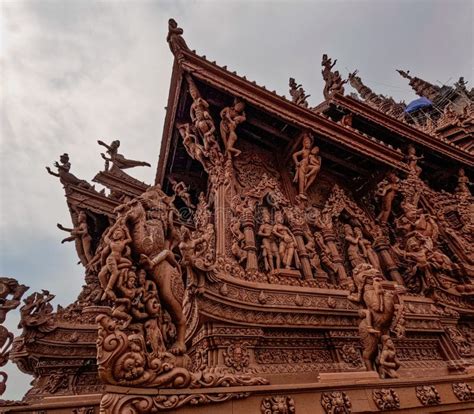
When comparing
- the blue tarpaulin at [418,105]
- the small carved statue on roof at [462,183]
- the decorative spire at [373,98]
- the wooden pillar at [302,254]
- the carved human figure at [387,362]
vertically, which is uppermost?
the decorative spire at [373,98]

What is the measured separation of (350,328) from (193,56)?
6.36m

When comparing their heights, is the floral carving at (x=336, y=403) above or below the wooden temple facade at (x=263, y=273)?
below

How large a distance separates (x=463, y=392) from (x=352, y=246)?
11.4 feet

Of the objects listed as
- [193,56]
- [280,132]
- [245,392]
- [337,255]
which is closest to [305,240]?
[337,255]

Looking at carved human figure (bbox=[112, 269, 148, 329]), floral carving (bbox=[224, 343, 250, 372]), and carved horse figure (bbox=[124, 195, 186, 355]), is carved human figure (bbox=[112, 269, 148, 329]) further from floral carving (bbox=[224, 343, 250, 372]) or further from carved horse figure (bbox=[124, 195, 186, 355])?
floral carving (bbox=[224, 343, 250, 372])

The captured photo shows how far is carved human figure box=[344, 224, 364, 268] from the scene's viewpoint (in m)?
6.97

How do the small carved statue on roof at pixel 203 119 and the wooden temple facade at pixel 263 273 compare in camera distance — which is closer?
the wooden temple facade at pixel 263 273

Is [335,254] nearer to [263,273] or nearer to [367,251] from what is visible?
[367,251]

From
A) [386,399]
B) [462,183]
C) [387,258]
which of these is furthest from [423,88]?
[386,399]

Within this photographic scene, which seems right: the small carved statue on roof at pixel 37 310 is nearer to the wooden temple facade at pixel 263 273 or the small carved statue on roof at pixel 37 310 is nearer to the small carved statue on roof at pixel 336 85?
the wooden temple facade at pixel 263 273

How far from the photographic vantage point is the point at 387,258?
24.6ft

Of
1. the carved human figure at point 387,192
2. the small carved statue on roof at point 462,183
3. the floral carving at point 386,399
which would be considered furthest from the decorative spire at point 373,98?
the floral carving at point 386,399

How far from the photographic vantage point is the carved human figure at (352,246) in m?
6.97

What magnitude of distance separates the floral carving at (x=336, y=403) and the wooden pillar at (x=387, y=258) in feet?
14.9
